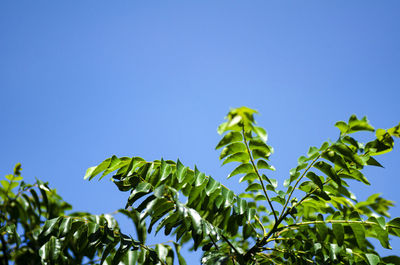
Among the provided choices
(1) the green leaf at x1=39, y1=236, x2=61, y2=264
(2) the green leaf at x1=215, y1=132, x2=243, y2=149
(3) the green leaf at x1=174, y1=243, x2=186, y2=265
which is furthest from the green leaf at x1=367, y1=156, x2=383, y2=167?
(1) the green leaf at x1=39, y1=236, x2=61, y2=264

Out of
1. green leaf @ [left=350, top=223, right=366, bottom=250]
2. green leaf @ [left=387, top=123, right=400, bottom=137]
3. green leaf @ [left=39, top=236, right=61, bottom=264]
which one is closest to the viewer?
green leaf @ [left=39, top=236, right=61, bottom=264]

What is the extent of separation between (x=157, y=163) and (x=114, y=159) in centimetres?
38

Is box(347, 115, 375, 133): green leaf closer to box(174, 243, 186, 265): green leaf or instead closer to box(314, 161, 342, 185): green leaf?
box(314, 161, 342, 185): green leaf

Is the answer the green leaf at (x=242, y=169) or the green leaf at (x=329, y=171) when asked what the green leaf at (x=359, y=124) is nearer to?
the green leaf at (x=329, y=171)

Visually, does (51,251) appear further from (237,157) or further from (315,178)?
(315,178)

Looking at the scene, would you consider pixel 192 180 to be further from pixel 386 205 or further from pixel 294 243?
pixel 386 205

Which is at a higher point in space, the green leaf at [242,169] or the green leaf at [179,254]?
the green leaf at [242,169]

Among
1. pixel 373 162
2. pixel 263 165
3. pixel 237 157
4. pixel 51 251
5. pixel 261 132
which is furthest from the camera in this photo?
pixel 263 165

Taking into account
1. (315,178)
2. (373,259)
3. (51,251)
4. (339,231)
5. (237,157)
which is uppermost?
(237,157)

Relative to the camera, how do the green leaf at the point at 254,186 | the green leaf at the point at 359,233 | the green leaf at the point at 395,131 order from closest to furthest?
the green leaf at the point at 395,131 → the green leaf at the point at 359,233 → the green leaf at the point at 254,186

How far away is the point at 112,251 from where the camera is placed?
3.04m

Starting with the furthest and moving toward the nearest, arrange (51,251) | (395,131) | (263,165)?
(263,165) → (395,131) → (51,251)

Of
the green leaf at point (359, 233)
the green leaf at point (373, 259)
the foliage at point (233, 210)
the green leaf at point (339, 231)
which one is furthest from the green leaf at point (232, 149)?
the green leaf at point (373, 259)

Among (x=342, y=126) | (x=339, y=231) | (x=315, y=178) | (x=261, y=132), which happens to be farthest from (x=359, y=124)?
(x=339, y=231)
